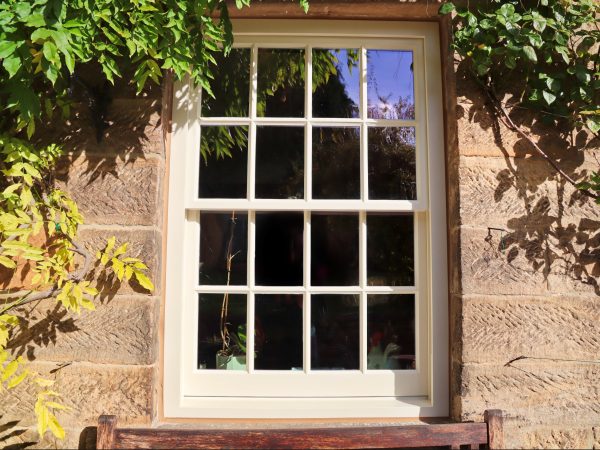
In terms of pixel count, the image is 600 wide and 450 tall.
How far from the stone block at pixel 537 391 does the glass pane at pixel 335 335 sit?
54 cm

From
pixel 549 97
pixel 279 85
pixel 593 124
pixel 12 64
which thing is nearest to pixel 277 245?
pixel 279 85

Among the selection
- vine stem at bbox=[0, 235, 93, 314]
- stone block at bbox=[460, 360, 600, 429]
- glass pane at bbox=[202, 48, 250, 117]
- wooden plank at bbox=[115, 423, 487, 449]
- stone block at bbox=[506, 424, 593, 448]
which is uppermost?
glass pane at bbox=[202, 48, 250, 117]

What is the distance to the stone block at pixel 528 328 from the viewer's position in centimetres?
234

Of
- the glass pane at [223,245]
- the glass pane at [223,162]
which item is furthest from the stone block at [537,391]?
the glass pane at [223,162]

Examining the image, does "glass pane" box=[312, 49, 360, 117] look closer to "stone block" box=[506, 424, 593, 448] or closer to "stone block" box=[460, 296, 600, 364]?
"stone block" box=[460, 296, 600, 364]

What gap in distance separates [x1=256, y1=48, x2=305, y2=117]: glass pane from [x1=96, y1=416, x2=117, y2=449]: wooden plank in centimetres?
160

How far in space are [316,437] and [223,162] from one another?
1.38m

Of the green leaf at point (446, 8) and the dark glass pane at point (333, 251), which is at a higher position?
the green leaf at point (446, 8)

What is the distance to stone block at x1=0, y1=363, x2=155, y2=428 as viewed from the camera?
230 centimetres

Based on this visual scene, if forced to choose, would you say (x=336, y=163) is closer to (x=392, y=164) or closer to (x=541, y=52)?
(x=392, y=164)

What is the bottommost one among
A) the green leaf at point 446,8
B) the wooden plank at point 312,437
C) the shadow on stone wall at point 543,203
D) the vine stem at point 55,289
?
the wooden plank at point 312,437

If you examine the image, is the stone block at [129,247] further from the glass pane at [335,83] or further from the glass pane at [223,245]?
the glass pane at [335,83]

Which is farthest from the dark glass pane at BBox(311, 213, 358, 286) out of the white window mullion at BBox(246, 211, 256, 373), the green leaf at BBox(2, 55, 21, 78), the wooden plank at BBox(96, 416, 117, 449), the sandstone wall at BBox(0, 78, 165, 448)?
the green leaf at BBox(2, 55, 21, 78)

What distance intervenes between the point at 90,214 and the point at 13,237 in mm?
335
